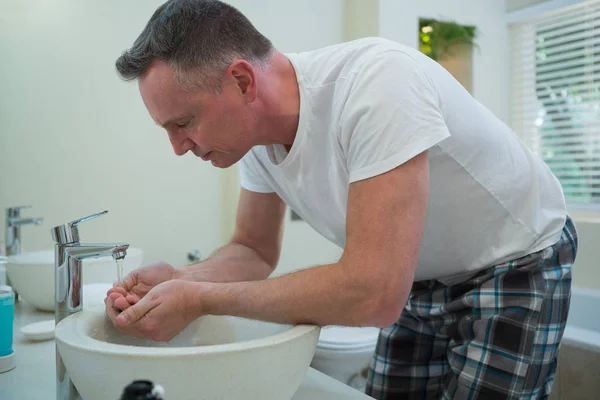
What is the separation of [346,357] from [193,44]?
1334 millimetres

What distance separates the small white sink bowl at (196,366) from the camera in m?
0.62

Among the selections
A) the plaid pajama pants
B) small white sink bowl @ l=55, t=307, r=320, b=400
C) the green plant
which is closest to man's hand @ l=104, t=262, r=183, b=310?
small white sink bowl @ l=55, t=307, r=320, b=400

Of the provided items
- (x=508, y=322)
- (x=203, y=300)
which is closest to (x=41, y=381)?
(x=203, y=300)

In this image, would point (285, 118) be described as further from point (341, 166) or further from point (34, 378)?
point (34, 378)

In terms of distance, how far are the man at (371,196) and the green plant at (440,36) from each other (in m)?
2.09

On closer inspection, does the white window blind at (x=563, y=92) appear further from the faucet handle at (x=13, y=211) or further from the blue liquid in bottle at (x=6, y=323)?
the blue liquid in bottle at (x=6, y=323)

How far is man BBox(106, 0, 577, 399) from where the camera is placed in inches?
30.8

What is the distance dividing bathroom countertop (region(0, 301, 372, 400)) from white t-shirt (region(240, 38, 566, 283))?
0.31m

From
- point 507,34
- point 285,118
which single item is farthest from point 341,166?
point 507,34

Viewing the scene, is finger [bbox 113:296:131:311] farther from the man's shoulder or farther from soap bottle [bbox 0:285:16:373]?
the man's shoulder

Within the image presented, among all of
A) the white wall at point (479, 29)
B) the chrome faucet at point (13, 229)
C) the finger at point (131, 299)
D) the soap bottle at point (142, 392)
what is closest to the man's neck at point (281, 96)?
the finger at point (131, 299)

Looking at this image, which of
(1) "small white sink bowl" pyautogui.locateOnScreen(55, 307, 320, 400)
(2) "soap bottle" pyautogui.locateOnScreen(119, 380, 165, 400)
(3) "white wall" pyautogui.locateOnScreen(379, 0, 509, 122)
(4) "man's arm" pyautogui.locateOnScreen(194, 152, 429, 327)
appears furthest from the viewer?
(3) "white wall" pyautogui.locateOnScreen(379, 0, 509, 122)

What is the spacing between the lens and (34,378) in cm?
94

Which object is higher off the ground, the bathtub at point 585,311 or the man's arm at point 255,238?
the man's arm at point 255,238
